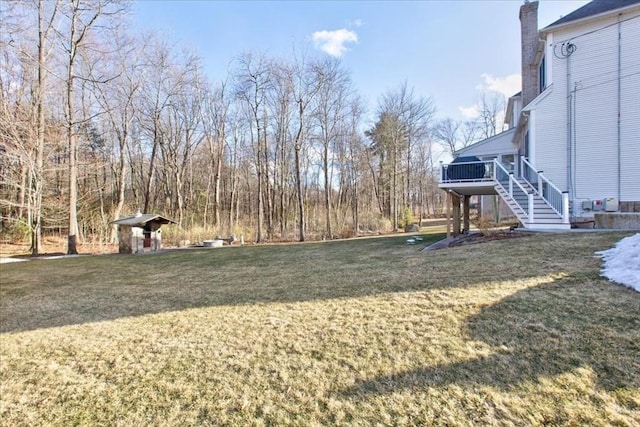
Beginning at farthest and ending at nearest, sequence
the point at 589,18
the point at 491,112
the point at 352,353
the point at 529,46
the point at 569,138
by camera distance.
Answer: the point at 491,112
the point at 529,46
the point at 569,138
the point at 589,18
the point at 352,353

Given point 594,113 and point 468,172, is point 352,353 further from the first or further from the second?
point 594,113

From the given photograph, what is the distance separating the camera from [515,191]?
972 centimetres

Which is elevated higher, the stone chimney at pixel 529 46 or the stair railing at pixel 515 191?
the stone chimney at pixel 529 46

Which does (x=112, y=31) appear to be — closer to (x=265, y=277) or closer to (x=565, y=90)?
(x=265, y=277)

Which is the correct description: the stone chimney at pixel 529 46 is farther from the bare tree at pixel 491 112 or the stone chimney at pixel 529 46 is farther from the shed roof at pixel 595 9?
the bare tree at pixel 491 112

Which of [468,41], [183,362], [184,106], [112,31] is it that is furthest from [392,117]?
[183,362]

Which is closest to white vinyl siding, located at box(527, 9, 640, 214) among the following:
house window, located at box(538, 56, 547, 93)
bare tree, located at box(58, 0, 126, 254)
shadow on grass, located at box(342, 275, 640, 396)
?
house window, located at box(538, 56, 547, 93)

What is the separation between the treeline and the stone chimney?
10.1 m

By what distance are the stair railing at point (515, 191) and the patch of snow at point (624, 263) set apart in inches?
128

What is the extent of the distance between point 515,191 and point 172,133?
Answer: 23847mm

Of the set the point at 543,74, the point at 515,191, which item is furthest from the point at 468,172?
the point at 543,74

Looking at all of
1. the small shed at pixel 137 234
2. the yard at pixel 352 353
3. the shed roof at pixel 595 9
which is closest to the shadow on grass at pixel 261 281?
the yard at pixel 352 353

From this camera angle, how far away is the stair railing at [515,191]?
29.0 feet

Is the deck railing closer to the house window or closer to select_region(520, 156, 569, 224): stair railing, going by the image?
select_region(520, 156, 569, 224): stair railing
